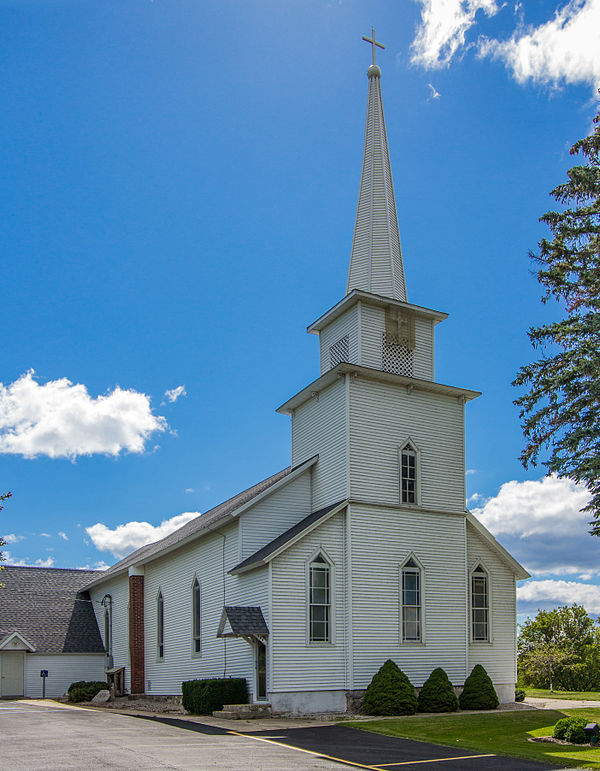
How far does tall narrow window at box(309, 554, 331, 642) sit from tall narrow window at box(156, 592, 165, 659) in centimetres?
1247

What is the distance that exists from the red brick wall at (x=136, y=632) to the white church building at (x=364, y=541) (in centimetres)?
510

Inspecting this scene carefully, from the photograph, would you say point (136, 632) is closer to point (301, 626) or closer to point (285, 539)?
point (285, 539)

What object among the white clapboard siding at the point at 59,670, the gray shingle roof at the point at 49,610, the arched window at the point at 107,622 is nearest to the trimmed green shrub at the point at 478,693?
the arched window at the point at 107,622

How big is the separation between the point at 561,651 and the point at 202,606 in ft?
74.9

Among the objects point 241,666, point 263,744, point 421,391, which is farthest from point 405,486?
point 263,744

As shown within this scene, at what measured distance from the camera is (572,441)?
78.7ft

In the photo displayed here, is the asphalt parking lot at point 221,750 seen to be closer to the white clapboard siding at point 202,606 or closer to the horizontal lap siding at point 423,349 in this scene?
the white clapboard siding at point 202,606

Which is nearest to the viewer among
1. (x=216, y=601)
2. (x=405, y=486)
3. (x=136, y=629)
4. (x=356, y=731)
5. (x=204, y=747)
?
(x=204, y=747)

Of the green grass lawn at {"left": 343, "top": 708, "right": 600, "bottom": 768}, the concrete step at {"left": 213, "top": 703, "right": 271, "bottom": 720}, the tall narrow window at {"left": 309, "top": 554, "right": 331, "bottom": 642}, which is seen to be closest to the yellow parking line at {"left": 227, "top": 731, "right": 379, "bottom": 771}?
the green grass lawn at {"left": 343, "top": 708, "right": 600, "bottom": 768}

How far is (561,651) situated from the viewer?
144ft

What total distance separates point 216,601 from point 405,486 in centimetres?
804

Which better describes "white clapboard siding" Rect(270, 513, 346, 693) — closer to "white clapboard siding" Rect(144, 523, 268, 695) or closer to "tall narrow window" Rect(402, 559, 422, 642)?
"white clapboard siding" Rect(144, 523, 268, 695)

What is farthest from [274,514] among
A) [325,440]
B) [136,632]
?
[136,632]

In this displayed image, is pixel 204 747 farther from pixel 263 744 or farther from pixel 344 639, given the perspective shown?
pixel 344 639
